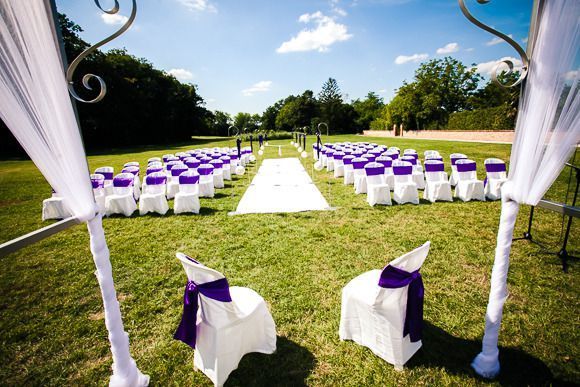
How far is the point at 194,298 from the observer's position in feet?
8.24

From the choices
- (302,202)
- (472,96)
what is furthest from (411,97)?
(302,202)

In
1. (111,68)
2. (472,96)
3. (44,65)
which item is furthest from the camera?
(472,96)

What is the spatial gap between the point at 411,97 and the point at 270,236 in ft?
141

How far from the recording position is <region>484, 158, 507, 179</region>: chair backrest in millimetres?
8066

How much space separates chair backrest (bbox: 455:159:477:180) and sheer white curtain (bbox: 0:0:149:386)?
29.9 feet

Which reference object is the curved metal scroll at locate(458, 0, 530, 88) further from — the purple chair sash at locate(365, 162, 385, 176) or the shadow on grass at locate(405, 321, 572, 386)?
the purple chair sash at locate(365, 162, 385, 176)

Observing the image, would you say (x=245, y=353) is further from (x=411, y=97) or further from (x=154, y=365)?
(x=411, y=97)

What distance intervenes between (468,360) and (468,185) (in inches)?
256

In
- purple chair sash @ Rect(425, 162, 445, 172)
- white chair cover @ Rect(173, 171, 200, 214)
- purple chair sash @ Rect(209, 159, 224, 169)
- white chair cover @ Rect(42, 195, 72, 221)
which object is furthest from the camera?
purple chair sash @ Rect(209, 159, 224, 169)

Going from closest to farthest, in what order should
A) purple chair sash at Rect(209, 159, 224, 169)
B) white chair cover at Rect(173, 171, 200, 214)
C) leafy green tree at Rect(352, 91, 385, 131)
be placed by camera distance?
white chair cover at Rect(173, 171, 200, 214)
purple chair sash at Rect(209, 159, 224, 169)
leafy green tree at Rect(352, 91, 385, 131)

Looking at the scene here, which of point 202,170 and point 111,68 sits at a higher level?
point 111,68

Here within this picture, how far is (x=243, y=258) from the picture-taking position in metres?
5.06

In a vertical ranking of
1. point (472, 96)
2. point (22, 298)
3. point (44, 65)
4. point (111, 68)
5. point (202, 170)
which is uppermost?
point (111, 68)

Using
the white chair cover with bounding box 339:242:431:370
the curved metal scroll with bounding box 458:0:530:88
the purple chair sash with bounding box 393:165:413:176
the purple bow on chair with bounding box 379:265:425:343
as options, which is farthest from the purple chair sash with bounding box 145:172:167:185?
the curved metal scroll with bounding box 458:0:530:88
